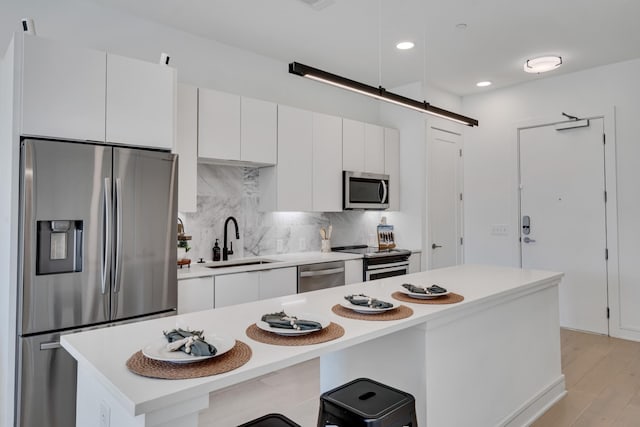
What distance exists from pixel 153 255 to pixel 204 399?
5.45 ft

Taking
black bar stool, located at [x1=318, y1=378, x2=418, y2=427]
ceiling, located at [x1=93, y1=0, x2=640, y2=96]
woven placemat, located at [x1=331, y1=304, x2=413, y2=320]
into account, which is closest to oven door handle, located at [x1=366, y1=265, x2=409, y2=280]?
ceiling, located at [x1=93, y1=0, x2=640, y2=96]

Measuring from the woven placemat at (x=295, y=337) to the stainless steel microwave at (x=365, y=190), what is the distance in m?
2.92

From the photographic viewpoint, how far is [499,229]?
17.1ft

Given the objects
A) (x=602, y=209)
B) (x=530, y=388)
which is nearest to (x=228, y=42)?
(x=530, y=388)

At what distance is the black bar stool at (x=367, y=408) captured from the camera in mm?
1470

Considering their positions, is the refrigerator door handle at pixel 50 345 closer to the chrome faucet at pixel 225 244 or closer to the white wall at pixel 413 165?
the chrome faucet at pixel 225 244

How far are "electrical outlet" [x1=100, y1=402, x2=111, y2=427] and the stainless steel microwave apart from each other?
336 centimetres

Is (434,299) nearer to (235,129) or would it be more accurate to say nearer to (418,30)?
(235,129)

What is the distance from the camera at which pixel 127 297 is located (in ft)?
8.19

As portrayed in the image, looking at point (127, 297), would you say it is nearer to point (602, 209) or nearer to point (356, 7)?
point (356, 7)

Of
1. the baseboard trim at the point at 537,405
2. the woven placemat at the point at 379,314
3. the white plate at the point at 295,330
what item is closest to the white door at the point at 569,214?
the baseboard trim at the point at 537,405

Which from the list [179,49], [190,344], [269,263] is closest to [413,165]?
[269,263]

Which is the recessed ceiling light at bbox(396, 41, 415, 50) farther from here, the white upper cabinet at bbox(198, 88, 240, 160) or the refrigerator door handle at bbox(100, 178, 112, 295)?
the refrigerator door handle at bbox(100, 178, 112, 295)

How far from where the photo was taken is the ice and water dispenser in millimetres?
2230
